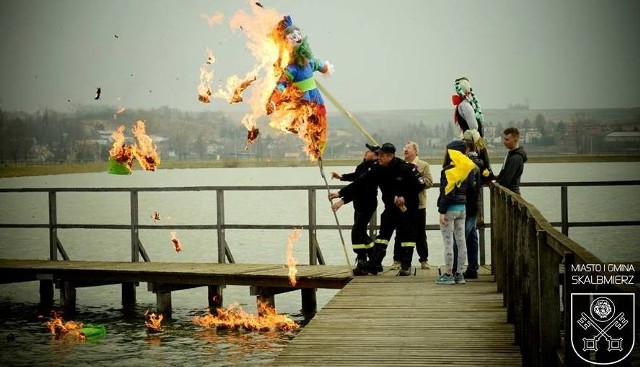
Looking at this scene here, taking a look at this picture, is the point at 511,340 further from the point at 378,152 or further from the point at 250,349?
the point at 250,349

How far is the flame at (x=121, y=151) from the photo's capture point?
57.5 feet

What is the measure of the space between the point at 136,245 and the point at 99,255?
30.9 meters

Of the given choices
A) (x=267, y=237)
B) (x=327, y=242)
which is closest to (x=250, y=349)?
(x=327, y=242)

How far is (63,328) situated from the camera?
17.5 meters

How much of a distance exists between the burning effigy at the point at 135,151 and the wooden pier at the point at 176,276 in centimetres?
166

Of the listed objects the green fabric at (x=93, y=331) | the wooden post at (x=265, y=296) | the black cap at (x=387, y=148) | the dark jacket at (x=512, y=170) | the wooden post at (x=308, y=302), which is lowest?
the green fabric at (x=93, y=331)

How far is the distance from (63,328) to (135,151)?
3.06 m

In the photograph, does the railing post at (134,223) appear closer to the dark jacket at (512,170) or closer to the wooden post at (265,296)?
the wooden post at (265,296)

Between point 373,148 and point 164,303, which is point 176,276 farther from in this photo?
point 373,148

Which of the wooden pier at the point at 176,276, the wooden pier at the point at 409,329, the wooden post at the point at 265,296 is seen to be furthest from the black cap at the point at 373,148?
the wooden post at the point at 265,296

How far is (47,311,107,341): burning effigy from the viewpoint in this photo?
17156mm

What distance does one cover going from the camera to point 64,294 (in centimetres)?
1759

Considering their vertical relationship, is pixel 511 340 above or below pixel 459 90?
below

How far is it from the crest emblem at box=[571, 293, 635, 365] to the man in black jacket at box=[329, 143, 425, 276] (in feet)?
26.9
